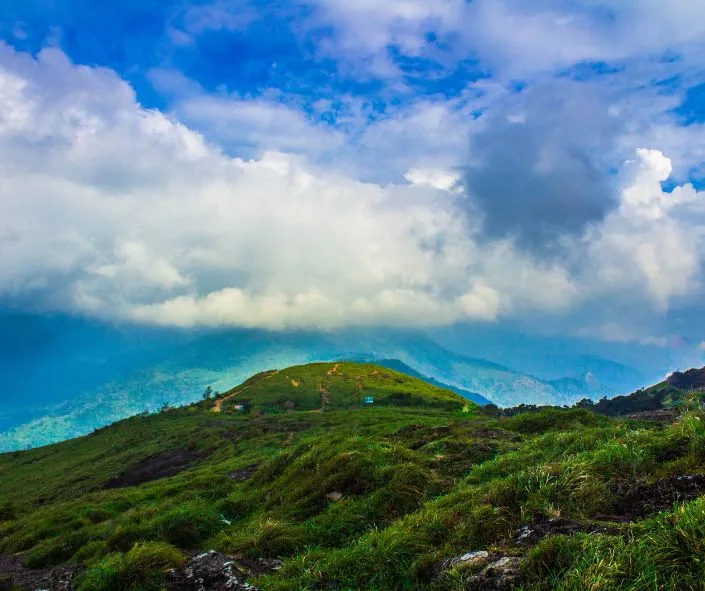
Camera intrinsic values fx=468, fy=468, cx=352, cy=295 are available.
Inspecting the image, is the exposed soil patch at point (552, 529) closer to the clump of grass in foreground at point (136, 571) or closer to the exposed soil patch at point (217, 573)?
the exposed soil patch at point (217, 573)

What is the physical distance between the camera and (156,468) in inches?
3642

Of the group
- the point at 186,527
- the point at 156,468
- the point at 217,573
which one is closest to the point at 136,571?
the point at 217,573

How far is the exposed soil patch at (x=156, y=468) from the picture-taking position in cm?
8560

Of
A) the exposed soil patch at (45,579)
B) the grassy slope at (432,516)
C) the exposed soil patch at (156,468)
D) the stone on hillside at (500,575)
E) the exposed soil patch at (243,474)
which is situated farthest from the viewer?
the exposed soil patch at (156,468)

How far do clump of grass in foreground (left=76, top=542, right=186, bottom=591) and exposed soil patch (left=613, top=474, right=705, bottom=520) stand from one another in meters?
13.0

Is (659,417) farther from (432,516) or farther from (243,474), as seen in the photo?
(432,516)

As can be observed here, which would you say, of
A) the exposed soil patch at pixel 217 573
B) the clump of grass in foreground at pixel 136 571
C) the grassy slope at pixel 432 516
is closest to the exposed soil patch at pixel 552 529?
the grassy slope at pixel 432 516

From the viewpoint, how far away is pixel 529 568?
8.94 meters

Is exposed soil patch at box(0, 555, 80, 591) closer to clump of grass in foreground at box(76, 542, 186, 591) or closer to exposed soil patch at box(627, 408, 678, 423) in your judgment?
clump of grass in foreground at box(76, 542, 186, 591)

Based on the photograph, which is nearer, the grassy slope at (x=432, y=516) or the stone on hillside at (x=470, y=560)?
the grassy slope at (x=432, y=516)

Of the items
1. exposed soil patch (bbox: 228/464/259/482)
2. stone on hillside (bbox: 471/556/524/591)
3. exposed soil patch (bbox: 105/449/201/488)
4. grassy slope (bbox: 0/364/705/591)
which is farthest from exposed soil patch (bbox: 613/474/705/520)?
exposed soil patch (bbox: 105/449/201/488)

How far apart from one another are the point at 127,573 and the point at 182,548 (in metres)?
4.83

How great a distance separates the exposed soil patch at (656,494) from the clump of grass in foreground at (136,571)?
1299cm

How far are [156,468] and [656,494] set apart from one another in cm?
9755
